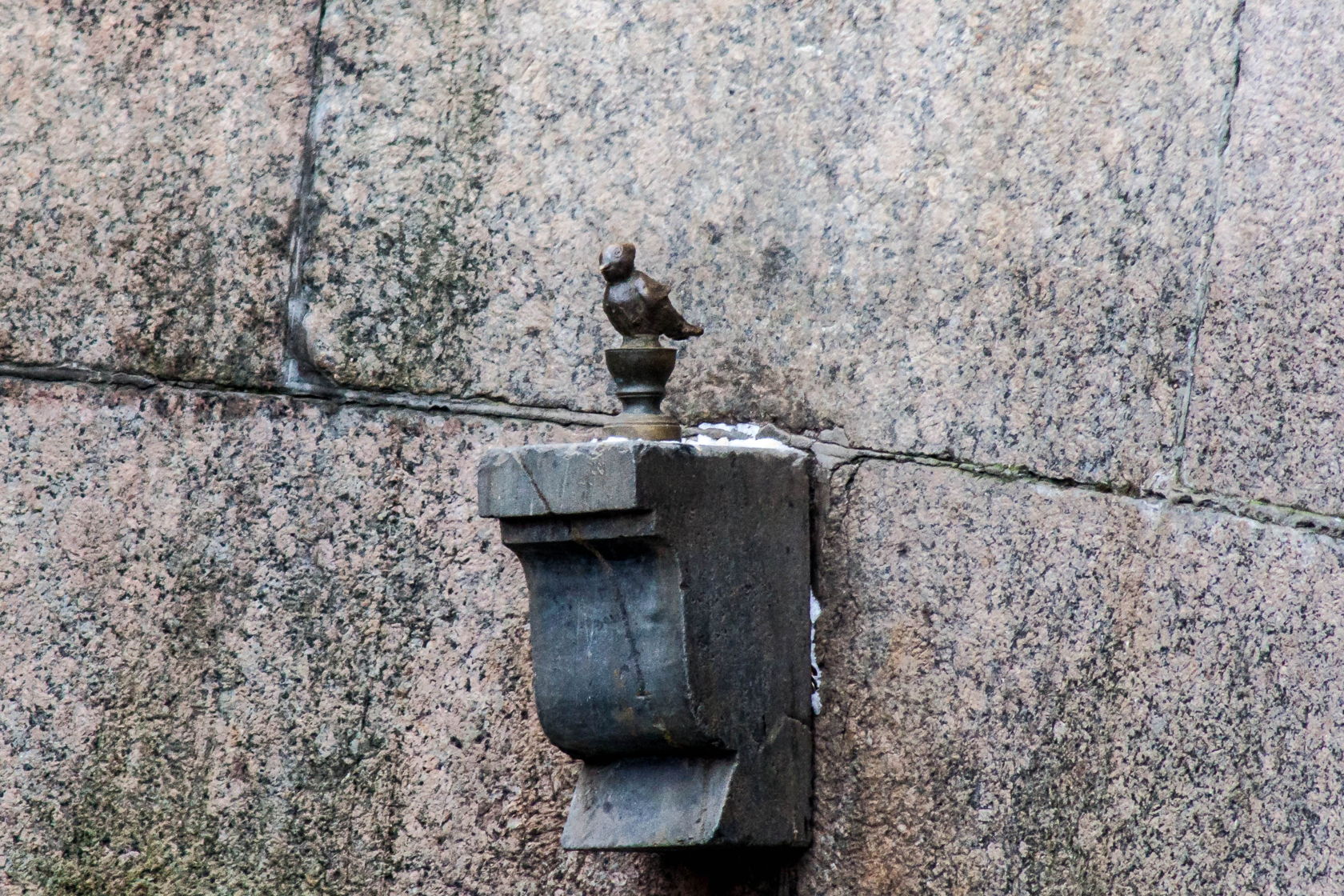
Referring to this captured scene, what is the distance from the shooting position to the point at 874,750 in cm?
170

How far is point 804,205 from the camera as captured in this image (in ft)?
5.84

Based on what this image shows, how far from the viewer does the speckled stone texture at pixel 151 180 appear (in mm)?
1838

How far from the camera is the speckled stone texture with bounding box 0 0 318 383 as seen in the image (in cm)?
184

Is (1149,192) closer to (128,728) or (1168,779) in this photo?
(1168,779)

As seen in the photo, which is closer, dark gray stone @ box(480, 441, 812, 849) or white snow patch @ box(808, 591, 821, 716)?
dark gray stone @ box(480, 441, 812, 849)

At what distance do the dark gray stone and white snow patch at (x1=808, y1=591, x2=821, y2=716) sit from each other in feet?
0.27

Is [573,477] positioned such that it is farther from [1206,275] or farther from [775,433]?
[1206,275]

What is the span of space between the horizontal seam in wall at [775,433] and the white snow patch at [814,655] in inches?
6.1

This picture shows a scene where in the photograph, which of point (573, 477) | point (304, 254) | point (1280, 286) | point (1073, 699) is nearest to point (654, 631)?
point (573, 477)

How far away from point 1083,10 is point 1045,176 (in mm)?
197

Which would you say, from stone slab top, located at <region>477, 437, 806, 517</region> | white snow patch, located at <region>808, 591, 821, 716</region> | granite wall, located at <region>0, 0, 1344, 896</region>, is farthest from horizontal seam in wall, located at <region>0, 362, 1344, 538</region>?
stone slab top, located at <region>477, 437, 806, 517</region>

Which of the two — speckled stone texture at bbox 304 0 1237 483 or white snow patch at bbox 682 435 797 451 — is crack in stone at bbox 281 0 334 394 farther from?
white snow patch at bbox 682 435 797 451

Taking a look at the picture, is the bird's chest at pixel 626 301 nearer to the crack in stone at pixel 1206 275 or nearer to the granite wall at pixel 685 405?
the granite wall at pixel 685 405

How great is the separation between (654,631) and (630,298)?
0.34 meters
